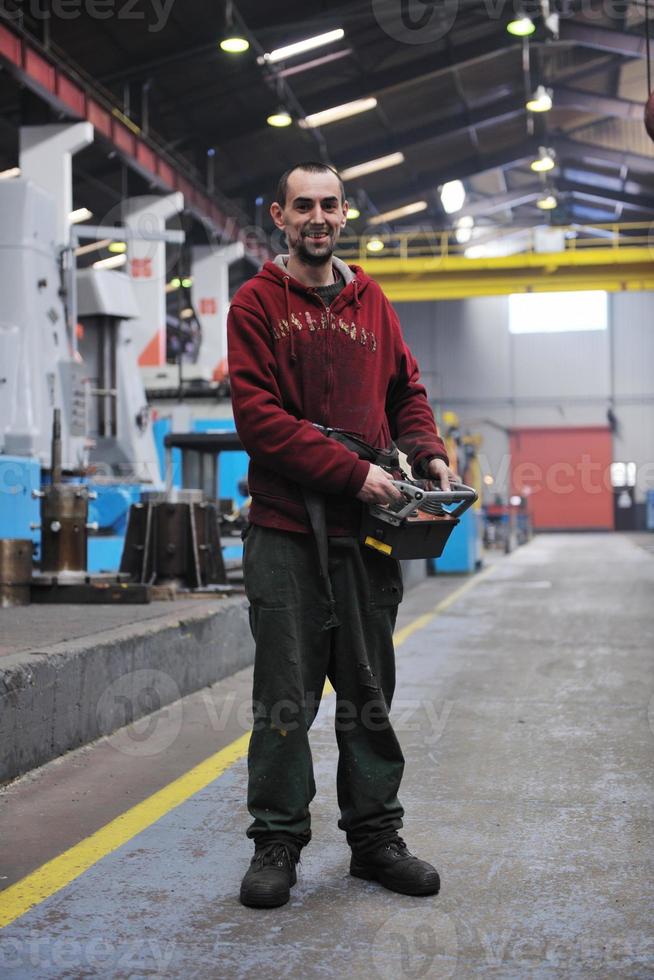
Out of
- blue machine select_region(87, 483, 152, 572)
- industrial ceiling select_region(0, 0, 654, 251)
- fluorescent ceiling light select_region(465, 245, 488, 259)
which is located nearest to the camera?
blue machine select_region(87, 483, 152, 572)

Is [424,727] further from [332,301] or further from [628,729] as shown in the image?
[332,301]

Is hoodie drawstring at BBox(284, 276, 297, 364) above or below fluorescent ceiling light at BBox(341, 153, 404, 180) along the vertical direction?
below

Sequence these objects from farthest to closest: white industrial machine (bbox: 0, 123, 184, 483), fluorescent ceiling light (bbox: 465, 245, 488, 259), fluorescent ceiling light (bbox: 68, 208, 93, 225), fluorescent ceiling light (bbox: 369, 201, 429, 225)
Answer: fluorescent ceiling light (bbox: 465, 245, 488, 259) → fluorescent ceiling light (bbox: 369, 201, 429, 225) → fluorescent ceiling light (bbox: 68, 208, 93, 225) → white industrial machine (bbox: 0, 123, 184, 483)

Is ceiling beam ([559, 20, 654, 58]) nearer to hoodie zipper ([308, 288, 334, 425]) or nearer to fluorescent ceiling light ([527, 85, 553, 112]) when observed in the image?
fluorescent ceiling light ([527, 85, 553, 112])

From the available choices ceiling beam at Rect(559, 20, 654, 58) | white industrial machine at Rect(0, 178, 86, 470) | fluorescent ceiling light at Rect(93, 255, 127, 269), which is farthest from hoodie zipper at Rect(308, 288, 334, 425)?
fluorescent ceiling light at Rect(93, 255, 127, 269)

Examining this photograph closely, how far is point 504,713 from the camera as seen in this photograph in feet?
17.4

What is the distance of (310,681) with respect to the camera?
2914 mm

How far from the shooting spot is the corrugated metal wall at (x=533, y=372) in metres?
36.9

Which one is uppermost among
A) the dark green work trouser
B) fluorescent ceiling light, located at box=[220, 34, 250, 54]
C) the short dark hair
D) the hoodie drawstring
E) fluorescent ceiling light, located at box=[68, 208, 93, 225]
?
fluorescent ceiling light, located at box=[220, 34, 250, 54]

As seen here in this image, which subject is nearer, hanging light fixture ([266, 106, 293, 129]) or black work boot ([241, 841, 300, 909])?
black work boot ([241, 841, 300, 909])

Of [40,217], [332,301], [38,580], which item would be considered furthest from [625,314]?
[332,301]

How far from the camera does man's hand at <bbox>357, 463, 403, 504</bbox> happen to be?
9.02 ft

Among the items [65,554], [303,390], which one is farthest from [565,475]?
[303,390]

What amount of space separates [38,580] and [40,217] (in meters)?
4.04
